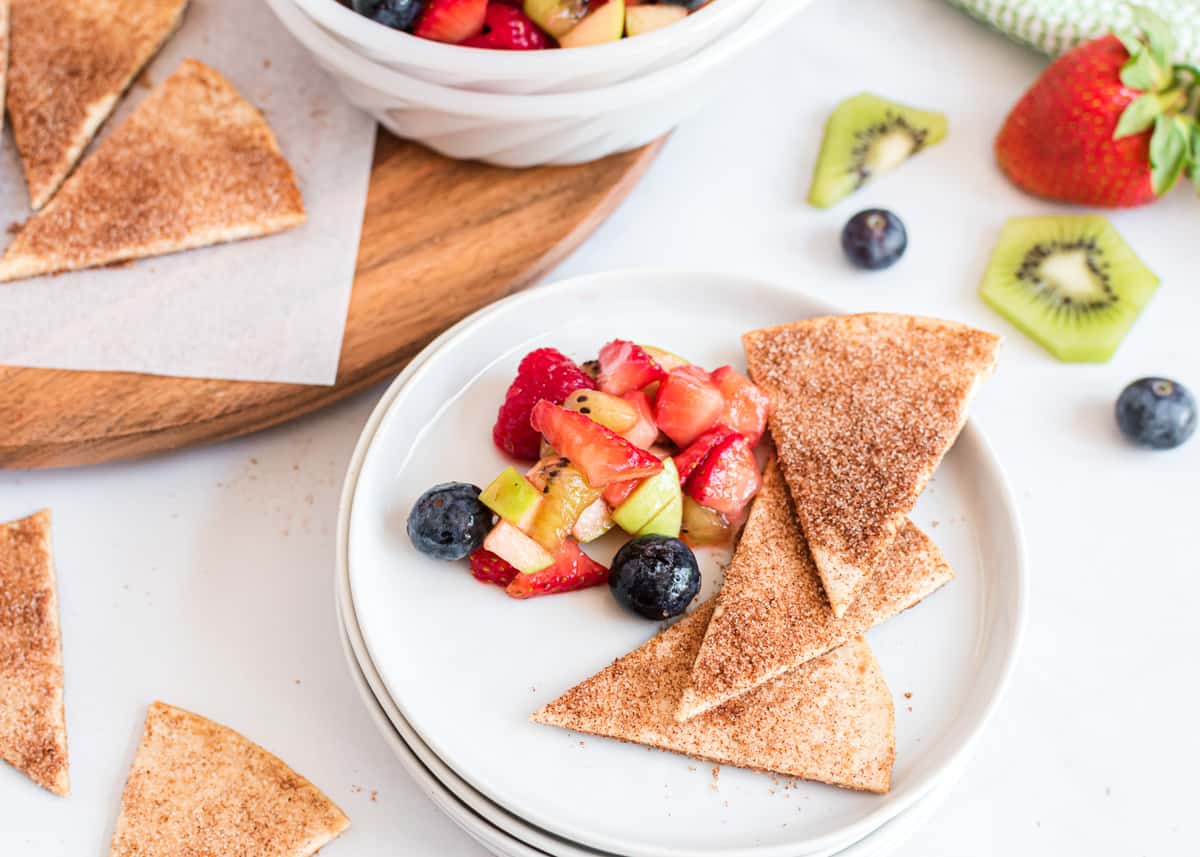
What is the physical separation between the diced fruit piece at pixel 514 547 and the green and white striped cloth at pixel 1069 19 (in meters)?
1.93

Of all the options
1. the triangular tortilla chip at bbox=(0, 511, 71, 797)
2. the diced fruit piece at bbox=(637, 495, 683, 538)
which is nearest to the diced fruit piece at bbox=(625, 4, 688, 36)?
the diced fruit piece at bbox=(637, 495, 683, 538)

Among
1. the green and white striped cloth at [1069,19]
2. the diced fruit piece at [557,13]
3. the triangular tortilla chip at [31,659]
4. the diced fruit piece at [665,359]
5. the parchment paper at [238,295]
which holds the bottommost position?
the triangular tortilla chip at [31,659]

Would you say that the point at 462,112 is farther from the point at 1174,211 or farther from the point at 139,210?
the point at 1174,211

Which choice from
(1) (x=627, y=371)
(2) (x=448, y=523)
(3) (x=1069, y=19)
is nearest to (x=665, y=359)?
(1) (x=627, y=371)

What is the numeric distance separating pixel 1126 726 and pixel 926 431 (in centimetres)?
67

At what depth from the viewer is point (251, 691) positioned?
6.79 ft

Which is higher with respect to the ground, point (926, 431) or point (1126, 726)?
Result: point (926, 431)

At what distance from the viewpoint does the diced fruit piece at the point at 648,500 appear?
192 cm

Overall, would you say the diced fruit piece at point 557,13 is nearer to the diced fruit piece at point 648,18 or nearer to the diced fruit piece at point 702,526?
the diced fruit piece at point 648,18

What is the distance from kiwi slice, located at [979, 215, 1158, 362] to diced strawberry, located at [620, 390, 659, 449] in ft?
3.21

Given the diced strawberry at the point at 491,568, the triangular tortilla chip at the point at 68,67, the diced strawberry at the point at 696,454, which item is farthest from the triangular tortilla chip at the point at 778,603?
the triangular tortilla chip at the point at 68,67

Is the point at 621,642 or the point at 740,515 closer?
the point at 621,642

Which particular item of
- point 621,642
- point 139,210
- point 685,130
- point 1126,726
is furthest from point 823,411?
point 139,210

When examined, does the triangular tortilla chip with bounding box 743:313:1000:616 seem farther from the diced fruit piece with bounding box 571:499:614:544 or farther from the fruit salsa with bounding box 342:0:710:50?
the fruit salsa with bounding box 342:0:710:50
